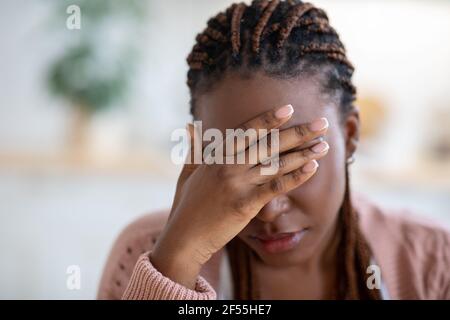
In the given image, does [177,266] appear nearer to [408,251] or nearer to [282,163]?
[282,163]

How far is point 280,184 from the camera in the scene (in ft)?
1.76

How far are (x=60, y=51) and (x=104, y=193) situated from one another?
0.49m

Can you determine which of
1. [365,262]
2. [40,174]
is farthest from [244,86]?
[40,174]

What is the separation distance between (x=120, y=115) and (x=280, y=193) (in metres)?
1.36

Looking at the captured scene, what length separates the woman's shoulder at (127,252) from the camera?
0.81 metres

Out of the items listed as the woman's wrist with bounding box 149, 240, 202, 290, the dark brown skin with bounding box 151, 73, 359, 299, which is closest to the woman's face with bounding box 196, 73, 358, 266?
the dark brown skin with bounding box 151, 73, 359, 299

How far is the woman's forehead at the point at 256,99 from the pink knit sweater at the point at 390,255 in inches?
8.5

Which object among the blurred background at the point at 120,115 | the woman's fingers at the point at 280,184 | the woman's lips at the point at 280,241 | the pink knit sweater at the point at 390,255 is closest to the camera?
the woman's fingers at the point at 280,184

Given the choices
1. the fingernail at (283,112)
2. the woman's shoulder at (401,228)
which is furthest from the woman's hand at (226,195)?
the woman's shoulder at (401,228)

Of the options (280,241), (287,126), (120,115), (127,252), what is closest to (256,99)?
(287,126)

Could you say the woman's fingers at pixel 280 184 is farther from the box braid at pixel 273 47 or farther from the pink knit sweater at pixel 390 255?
the pink knit sweater at pixel 390 255

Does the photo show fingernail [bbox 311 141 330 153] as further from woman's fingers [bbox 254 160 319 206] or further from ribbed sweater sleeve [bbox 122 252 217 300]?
ribbed sweater sleeve [bbox 122 252 217 300]

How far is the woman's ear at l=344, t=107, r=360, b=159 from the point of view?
2.35 feet

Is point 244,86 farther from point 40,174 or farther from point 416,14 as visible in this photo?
point 416,14
